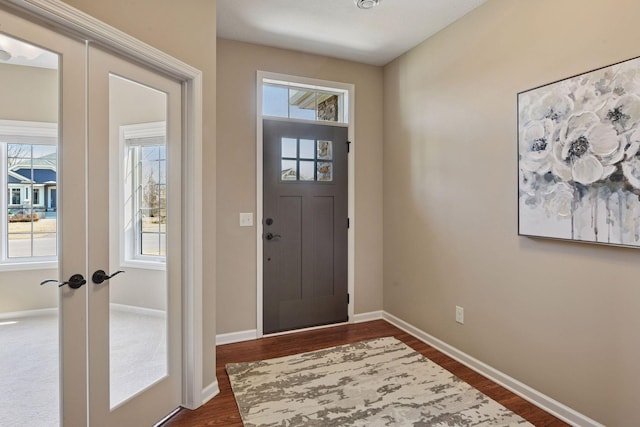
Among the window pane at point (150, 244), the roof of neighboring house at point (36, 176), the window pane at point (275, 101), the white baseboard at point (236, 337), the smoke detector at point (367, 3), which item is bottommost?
the white baseboard at point (236, 337)

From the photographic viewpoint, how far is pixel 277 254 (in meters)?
3.38

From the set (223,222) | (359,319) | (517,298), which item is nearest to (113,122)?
(223,222)

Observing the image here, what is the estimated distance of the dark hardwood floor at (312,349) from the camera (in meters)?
2.06

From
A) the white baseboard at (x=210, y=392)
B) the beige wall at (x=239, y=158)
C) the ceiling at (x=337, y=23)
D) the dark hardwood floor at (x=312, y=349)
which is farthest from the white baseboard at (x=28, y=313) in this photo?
the ceiling at (x=337, y=23)

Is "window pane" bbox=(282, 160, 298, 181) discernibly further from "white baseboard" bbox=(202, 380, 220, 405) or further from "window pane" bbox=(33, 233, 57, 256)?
"window pane" bbox=(33, 233, 57, 256)

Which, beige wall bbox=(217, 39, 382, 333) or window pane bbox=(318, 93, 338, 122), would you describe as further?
window pane bbox=(318, 93, 338, 122)

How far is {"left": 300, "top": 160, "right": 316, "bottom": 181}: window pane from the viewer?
3469 millimetres

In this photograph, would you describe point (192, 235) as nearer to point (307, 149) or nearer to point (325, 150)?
point (307, 149)

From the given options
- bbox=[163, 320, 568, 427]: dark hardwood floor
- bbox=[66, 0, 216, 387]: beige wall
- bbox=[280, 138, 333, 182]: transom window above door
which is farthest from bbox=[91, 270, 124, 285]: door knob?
bbox=[280, 138, 333, 182]: transom window above door

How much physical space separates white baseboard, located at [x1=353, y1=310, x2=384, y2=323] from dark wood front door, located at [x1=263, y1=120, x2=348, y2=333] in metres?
0.13

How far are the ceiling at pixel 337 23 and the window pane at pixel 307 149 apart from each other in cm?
88

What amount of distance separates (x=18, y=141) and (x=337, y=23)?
94.2 inches

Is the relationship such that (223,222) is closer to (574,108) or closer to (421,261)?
(421,261)

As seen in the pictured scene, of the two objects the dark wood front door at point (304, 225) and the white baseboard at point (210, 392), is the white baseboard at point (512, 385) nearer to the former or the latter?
the dark wood front door at point (304, 225)
